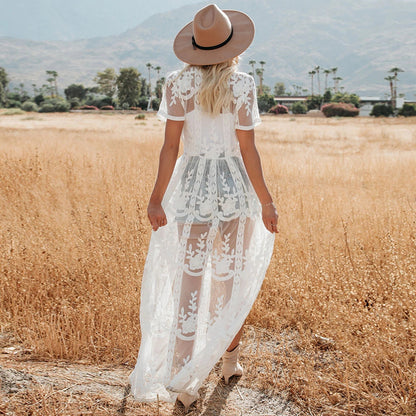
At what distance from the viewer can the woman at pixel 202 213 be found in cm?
224

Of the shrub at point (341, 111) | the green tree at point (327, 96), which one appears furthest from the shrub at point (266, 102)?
the shrub at point (341, 111)

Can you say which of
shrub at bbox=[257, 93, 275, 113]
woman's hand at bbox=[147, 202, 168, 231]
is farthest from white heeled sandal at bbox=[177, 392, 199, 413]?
shrub at bbox=[257, 93, 275, 113]

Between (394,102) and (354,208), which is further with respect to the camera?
(394,102)

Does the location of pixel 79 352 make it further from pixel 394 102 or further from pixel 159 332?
pixel 394 102

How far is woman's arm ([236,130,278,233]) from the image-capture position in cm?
228

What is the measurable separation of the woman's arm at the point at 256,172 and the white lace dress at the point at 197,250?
0.17ft

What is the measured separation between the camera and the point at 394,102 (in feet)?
288

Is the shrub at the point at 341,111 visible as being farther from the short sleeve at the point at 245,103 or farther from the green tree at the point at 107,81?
the green tree at the point at 107,81

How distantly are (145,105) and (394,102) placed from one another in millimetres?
50006

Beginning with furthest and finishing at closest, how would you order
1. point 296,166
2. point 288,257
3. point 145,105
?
point 145,105 → point 296,166 → point 288,257

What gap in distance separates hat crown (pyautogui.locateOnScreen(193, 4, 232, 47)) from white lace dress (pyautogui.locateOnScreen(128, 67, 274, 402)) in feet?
0.50

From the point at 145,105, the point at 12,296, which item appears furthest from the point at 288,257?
the point at 145,105

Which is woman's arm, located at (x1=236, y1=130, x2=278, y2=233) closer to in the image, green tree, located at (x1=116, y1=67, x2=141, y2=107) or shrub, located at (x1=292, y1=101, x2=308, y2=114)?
shrub, located at (x1=292, y1=101, x2=308, y2=114)

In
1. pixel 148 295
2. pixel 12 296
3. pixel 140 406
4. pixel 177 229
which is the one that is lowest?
pixel 140 406
